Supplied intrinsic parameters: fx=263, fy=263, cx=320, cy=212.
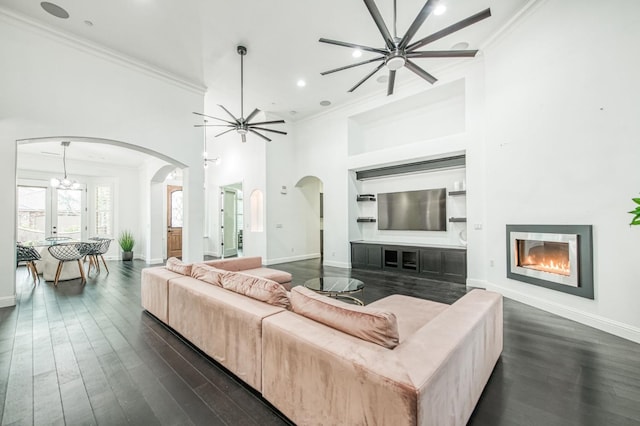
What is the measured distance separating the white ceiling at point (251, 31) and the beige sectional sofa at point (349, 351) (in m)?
3.84

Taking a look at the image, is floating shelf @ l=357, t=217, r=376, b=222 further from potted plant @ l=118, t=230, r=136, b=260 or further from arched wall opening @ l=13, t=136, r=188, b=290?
potted plant @ l=118, t=230, r=136, b=260

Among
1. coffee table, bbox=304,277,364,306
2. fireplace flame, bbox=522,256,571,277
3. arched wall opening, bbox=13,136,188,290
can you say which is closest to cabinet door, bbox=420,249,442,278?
fireplace flame, bbox=522,256,571,277

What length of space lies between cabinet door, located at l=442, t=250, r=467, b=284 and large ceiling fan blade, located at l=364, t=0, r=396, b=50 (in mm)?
3986

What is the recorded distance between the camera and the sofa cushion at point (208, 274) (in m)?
2.65

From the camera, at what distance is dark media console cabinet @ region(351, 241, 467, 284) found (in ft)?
17.2

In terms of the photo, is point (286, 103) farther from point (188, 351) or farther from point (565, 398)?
point (565, 398)

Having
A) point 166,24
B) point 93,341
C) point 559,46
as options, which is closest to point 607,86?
point 559,46

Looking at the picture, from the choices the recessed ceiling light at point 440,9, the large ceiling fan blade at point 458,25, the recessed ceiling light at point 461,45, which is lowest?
the large ceiling fan blade at point 458,25

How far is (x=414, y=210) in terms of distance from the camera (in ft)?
20.6

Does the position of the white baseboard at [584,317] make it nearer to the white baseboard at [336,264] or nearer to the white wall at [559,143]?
the white wall at [559,143]

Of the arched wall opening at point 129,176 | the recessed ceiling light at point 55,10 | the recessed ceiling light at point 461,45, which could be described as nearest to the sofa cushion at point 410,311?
the recessed ceiling light at point 461,45

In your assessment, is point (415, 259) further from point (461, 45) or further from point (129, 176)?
point (129, 176)

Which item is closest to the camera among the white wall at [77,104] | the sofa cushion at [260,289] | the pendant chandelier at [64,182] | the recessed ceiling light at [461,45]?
the sofa cushion at [260,289]

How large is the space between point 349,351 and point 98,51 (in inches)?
239
